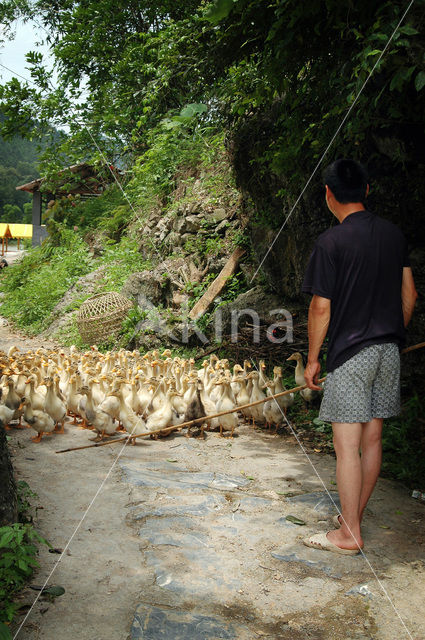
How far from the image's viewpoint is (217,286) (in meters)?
9.43

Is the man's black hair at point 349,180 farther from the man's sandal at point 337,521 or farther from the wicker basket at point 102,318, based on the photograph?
the wicker basket at point 102,318

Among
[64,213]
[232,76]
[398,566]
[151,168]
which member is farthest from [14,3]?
[398,566]

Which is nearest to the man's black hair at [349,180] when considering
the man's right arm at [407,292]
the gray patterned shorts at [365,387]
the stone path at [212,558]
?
the man's right arm at [407,292]

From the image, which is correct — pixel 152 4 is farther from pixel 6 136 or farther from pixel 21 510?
pixel 21 510

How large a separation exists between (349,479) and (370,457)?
21 cm

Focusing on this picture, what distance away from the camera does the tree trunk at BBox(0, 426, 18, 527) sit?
2768 mm

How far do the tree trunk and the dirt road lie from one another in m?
0.32

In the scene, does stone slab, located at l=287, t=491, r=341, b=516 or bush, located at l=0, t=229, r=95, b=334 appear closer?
stone slab, located at l=287, t=491, r=341, b=516

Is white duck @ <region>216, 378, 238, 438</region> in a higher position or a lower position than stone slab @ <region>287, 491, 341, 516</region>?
higher

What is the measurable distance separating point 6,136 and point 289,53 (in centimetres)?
1432

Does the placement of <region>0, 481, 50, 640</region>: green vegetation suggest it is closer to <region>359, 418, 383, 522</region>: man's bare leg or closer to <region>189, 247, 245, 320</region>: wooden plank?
<region>359, 418, 383, 522</region>: man's bare leg

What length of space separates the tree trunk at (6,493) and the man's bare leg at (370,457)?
79.2 inches

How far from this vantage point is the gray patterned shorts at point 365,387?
3094mm

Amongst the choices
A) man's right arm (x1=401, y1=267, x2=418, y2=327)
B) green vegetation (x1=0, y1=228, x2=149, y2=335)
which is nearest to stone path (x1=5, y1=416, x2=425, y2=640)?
man's right arm (x1=401, y1=267, x2=418, y2=327)
